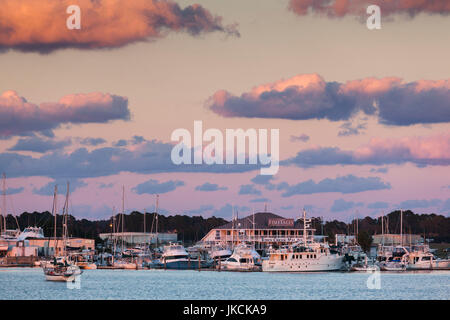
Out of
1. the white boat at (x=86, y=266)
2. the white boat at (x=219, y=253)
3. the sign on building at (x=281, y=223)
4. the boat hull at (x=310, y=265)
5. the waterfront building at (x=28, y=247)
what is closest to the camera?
the boat hull at (x=310, y=265)

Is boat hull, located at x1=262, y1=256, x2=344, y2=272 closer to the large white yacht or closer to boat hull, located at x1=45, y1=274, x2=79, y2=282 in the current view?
the large white yacht

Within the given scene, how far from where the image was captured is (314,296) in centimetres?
8025

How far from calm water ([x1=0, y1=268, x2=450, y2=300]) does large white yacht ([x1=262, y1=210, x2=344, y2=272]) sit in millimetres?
1405

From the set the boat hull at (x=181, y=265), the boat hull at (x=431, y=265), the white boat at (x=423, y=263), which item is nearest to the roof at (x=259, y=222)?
the boat hull at (x=181, y=265)

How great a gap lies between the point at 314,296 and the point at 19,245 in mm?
105468

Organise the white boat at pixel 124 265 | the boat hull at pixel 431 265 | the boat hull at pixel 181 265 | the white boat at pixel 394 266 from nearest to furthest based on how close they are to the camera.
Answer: the white boat at pixel 394 266, the boat hull at pixel 431 265, the boat hull at pixel 181 265, the white boat at pixel 124 265

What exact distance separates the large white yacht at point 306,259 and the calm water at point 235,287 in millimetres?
1405

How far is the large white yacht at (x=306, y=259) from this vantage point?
4550 inches

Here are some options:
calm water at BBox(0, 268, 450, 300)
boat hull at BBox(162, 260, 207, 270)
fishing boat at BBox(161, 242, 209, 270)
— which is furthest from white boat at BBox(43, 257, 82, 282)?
boat hull at BBox(162, 260, 207, 270)

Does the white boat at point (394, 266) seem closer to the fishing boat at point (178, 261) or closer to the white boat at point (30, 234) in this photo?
the fishing boat at point (178, 261)

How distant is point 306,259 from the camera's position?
4550 inches

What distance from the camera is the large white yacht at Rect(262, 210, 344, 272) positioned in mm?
115562
